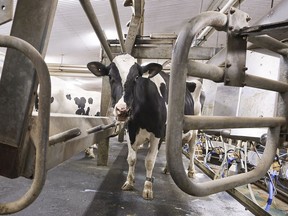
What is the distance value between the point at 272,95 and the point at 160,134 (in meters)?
1.07

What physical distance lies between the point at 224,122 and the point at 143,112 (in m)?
1.62

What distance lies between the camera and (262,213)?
1.68 metres

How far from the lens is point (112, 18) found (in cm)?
480

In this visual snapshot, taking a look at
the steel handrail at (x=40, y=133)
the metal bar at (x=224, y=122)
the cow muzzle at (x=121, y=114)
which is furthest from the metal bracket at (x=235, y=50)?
the cow muzzle at (x=121, y=114)

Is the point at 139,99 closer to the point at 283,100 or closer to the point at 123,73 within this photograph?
the point at 123,73

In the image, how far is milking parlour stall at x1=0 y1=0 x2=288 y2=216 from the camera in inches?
21.8

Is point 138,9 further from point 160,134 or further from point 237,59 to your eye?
Result: point 237,59

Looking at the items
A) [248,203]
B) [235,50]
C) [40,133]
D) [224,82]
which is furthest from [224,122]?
[248,203]

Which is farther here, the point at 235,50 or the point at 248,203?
the point at 248,203

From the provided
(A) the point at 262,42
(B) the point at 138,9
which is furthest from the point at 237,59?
(B) the point at 138,9

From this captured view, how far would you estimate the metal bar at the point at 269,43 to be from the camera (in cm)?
85

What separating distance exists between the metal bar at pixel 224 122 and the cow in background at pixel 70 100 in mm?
4036

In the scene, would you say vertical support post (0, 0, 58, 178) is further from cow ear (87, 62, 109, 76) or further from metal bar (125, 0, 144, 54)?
metal bar (125, 0, 144, 54)

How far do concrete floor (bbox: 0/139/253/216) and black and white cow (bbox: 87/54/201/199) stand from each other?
166 millimetres
